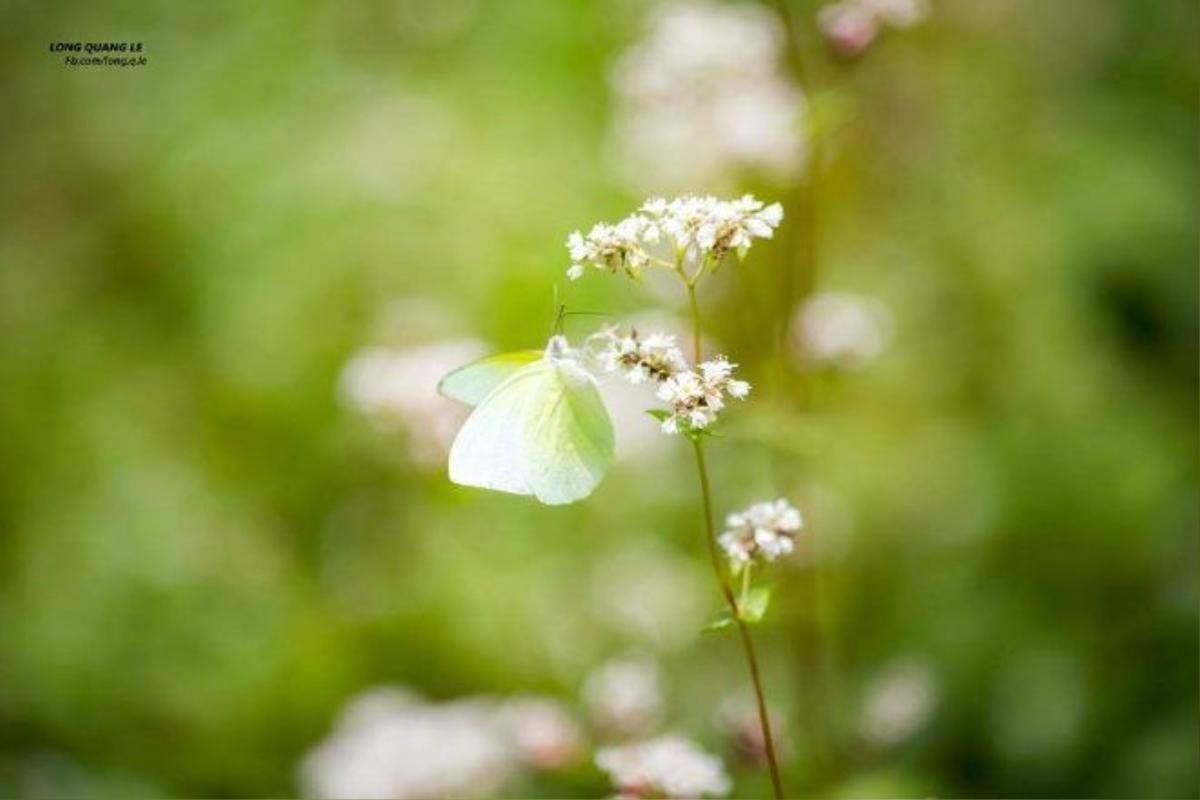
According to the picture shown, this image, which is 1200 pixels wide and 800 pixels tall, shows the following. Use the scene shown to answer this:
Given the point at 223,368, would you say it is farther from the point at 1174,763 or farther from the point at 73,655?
the point at 1174,763

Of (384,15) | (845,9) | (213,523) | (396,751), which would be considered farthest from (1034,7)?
(396,751)

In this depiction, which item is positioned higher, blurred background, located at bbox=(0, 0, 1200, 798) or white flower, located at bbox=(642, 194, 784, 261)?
blurred background, located at bbox=(0, 0, 1200, 798)

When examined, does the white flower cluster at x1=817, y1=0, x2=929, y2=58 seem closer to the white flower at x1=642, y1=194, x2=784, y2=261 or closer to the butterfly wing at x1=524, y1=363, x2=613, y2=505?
the white flower at x1=642, y1=194, x2=784, y2=261

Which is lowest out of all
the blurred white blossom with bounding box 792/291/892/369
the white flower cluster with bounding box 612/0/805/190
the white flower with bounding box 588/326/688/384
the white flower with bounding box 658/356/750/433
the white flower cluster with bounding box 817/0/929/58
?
the white flower with bounding box 658/356/750/433

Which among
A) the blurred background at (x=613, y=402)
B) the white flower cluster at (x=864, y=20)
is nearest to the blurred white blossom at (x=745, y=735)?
the blurred background at (x=613, y=402)

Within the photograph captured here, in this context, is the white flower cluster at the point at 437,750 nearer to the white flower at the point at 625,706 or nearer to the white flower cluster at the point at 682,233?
the white flower at the point at 625,706

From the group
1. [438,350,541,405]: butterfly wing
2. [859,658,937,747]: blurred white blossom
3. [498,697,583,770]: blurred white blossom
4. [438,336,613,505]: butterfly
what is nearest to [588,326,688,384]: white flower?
[438,336,613,505]: butterfly
